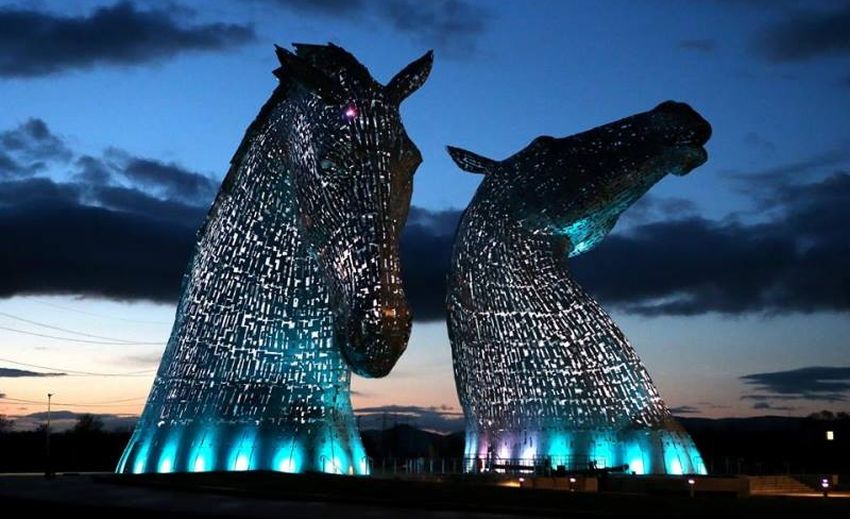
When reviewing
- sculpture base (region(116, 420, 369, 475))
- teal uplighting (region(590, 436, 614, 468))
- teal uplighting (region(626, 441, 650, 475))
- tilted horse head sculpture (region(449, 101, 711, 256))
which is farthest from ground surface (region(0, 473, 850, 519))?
tilted horse head sculpture (region(449, 101, 711, 256))

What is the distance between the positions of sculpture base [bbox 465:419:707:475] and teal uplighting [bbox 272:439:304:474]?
695cm

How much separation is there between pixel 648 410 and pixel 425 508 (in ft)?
30.6

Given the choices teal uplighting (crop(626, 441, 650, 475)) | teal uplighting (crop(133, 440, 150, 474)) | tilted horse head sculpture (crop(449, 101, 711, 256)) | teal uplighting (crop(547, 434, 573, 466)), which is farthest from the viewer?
tilted horse head sculpture (crop(449, 101, 711, 256))

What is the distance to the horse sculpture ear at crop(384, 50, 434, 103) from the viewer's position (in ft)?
39.8

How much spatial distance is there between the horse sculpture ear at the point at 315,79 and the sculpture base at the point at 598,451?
1032cm

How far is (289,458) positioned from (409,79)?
5468 millimetres

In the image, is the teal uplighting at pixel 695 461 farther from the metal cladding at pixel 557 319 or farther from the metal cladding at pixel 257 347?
the metal cladding at pixel 257 347

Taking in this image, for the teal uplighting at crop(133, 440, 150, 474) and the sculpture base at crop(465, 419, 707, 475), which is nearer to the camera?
the teal uplighting at crop(133, 440, 150, 474)

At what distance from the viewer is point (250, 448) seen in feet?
46.4

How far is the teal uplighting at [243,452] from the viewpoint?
14.1 m

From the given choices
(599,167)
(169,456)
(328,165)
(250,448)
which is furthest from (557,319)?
(328,165)

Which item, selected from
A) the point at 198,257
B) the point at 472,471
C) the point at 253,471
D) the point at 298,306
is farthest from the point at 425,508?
the point at 472,471

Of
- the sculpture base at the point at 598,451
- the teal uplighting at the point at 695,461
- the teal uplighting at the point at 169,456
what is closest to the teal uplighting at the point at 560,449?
the sculpture base at the point at 598,451

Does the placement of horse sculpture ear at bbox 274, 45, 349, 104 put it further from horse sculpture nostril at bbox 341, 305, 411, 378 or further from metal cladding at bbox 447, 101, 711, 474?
metal cladding at bbox 447, 101, 711, 474
